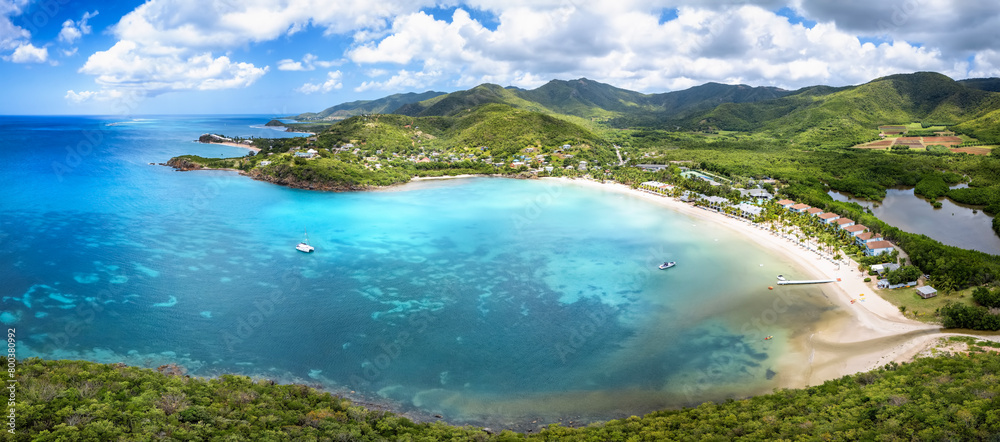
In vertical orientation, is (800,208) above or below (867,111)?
below

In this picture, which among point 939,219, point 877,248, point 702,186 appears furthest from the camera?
point 702,186

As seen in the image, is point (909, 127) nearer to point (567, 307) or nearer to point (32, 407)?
point (567, 307)

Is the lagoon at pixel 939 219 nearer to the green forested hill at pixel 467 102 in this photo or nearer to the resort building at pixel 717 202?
the resort building at pixel 717 202

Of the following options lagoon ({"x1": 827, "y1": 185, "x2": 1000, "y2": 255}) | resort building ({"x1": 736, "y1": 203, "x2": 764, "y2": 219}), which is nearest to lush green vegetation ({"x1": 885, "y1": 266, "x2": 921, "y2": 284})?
lagoon ({"x1": 827, "y1": 185, "x2": 1000, "y2": 255})

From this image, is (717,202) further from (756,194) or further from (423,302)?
(423,302)

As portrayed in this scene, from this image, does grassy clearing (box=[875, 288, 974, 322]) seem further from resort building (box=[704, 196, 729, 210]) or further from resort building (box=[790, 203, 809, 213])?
resort building (box=[704, 196, 729, 210])

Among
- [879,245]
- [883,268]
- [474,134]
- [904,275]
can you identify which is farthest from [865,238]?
[474,134]
